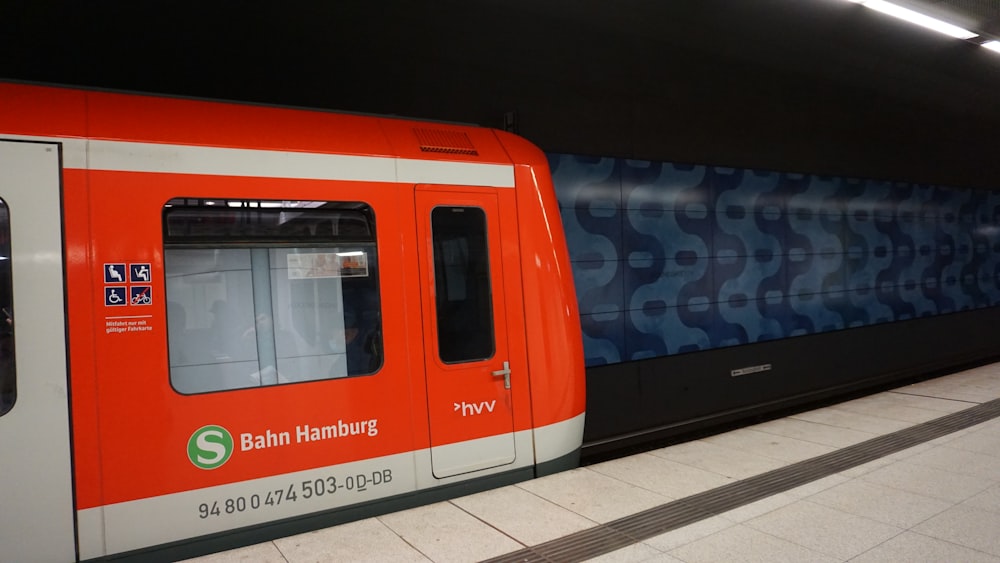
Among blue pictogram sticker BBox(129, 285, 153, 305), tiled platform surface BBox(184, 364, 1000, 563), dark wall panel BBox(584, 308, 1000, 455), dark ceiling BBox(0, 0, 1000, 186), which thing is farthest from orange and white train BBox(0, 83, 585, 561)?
dark wall panel BBox(584, 308, 1000, 455)

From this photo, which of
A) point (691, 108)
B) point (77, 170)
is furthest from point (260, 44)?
point (691, 108)

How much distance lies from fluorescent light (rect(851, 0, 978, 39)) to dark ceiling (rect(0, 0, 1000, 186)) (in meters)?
0.17

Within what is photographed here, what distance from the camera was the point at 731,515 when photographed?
3.88 metres

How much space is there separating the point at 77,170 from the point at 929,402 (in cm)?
811

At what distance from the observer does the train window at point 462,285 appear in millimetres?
4047

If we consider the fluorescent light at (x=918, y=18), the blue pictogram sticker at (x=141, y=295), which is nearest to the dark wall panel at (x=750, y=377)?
the fluorescent light at (x=918, y=18)

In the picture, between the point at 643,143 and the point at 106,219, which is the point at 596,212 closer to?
the point at 643,143

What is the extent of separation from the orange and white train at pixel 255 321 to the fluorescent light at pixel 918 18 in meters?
5.41

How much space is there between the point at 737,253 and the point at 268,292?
591cm

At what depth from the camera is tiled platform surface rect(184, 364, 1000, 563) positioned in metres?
3.35

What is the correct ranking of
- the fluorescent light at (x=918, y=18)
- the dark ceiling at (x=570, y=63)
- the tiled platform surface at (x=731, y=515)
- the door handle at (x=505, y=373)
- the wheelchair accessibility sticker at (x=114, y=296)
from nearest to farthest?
the wheelchair accessibility sticker at (x=114, y=296) → the tiled platform surface at (x=731, y=515) → the door handle at (x=505, y=373) → the dark ceiling at (x=570, y=63) → the fluorescent light at (x=918, y=18)

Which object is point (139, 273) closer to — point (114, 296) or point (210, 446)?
point (114, 296)

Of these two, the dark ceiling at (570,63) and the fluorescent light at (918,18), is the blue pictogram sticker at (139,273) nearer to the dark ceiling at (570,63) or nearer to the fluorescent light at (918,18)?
the dark ceiling at (570,63)

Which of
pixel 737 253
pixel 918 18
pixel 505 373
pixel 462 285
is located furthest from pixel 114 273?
pixel 918 18
